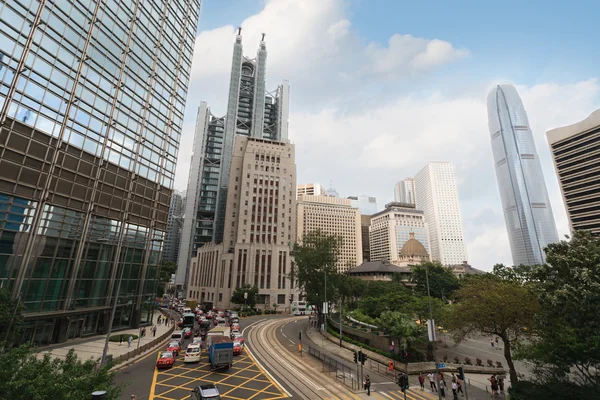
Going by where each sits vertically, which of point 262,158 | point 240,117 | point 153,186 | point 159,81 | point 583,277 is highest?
point 240,117

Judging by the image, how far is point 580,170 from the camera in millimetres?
102062

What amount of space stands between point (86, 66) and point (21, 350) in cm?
4004

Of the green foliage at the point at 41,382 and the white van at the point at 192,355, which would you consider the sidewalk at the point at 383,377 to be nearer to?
the white van at the point at 192,355

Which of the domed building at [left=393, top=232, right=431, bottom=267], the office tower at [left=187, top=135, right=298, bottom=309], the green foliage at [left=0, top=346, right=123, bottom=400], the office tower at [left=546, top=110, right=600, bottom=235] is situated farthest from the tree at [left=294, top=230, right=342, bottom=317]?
the domed building at [left=393, top=232, right=431, bottom=267]

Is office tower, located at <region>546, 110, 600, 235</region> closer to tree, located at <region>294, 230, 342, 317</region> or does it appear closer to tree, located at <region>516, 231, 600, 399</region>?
tree, located at <region>294, 230, 342, 317</region>

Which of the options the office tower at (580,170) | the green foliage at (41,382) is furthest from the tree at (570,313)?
the office tower at (580,170)

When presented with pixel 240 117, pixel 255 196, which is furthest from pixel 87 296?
pixel 240 117

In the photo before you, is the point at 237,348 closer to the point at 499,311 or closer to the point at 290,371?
the point at 290,371

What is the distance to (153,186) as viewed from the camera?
49438 mm

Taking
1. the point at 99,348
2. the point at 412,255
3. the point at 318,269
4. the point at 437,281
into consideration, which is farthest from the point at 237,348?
the point at 412,255

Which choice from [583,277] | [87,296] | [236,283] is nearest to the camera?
[583,277]

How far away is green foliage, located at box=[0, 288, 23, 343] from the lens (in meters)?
23.5

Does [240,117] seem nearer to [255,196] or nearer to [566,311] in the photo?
[255,196]

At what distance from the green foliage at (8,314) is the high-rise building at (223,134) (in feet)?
302
